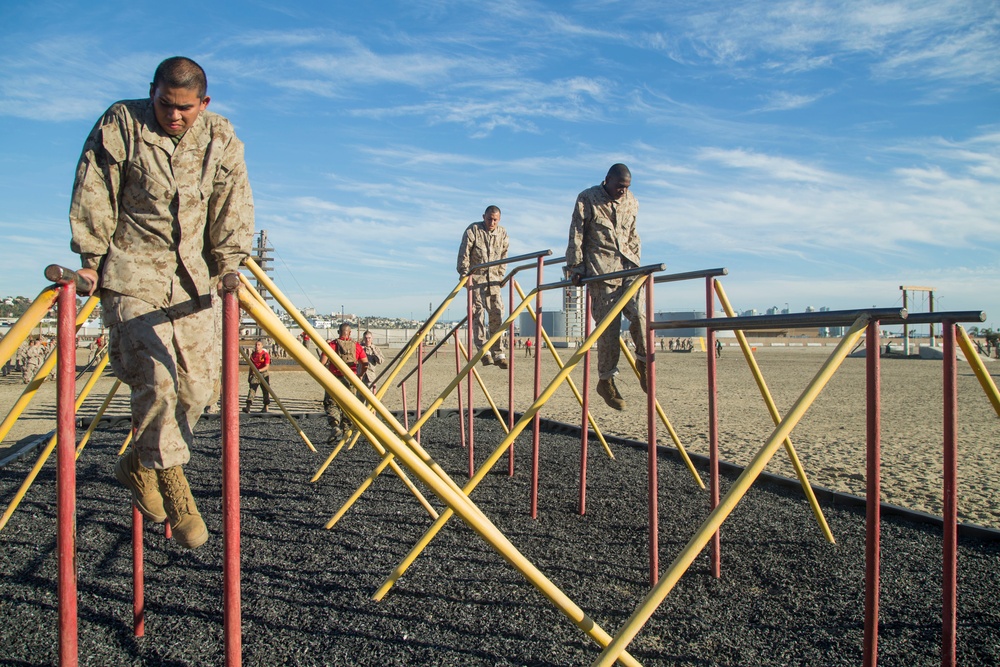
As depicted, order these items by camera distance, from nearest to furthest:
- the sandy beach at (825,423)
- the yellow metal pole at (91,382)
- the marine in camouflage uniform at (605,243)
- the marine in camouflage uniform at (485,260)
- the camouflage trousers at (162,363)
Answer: the camouflage trousers at (162,363)
the yellow metal pole at (91,382)
the marine in camouflage uniform at (605,243)
the sandy beach at (825,423)
the marine in camouflage uniform at (485,260)

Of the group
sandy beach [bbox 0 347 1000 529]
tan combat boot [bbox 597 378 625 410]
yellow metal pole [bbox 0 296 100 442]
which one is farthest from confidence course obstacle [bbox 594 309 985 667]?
tan combat boot [bbox 597 378 625 410]

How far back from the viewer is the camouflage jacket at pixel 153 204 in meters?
2.42

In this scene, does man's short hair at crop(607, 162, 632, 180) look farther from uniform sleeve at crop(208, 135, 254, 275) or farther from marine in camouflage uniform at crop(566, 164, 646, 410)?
uniform sleeve at crop(208, 135, 254, 275)

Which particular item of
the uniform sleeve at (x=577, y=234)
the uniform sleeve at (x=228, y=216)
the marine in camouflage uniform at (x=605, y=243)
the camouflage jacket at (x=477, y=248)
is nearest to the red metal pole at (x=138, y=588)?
the uniform sleeve at (x=228, y=216)

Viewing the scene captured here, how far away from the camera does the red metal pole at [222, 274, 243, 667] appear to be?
176 centimetres

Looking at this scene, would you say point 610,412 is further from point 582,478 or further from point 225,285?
point 225,285

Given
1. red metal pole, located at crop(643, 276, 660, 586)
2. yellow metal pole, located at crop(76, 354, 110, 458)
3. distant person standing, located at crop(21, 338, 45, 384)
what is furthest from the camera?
distant person standing, located at crop(21, 338, 45, 384)

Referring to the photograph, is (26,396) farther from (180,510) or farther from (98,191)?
(98,191)

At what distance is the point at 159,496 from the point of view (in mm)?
2672

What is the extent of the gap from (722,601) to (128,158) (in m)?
3.14

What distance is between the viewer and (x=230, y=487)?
1790 millimetres

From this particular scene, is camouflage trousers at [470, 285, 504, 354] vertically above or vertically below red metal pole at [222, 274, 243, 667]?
above

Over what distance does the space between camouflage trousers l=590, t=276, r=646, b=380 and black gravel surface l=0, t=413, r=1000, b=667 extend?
1025 mm

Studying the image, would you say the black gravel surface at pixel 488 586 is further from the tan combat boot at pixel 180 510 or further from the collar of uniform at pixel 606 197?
the collar of uniform at pixel 606 197
